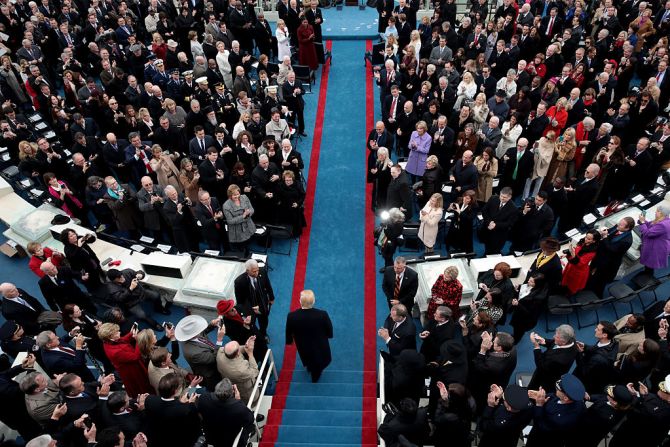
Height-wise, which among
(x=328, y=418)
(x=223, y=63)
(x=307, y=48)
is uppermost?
(x=223, y=63)

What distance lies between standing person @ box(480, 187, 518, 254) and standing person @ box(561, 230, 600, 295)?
3.48 feet

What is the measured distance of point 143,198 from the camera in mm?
8734

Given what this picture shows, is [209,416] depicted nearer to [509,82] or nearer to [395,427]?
[395,427]

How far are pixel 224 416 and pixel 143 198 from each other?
487cm

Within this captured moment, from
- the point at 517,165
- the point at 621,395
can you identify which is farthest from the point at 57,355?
the point at 517,165

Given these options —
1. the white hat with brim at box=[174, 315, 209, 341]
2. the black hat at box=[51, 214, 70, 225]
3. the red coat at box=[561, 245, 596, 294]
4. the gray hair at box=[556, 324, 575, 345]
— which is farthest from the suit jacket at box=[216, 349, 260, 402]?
the red coat at box=[561, 245, 596, 294]

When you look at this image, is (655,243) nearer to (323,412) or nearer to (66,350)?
(323,412)

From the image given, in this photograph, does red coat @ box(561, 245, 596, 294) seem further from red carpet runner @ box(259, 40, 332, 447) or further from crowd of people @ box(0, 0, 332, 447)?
red carpet runner @ box(259, 40, 332, 447)

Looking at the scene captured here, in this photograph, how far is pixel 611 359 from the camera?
19.1 feet

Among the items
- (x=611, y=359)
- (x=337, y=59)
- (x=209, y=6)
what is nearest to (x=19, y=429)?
(x=611, y=359)

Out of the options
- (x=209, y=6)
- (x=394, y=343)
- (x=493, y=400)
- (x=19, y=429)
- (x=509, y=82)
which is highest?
(x=209, y=6)

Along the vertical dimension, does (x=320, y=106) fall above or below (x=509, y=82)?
below

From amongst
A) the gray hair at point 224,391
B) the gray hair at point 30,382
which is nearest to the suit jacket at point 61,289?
the gray hair at point 30,382

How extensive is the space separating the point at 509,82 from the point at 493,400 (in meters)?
7.98
